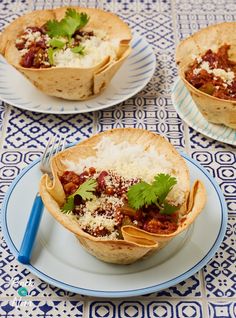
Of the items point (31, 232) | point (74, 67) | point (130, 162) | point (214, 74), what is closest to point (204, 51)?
point (214, 74)

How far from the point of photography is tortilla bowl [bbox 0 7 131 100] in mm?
1794

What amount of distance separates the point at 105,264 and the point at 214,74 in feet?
2.30

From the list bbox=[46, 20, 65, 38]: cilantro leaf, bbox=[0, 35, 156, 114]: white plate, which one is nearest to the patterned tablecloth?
bbox=[0, 35, 156, 114]: white plate

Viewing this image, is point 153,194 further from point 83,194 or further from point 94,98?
point 94,98

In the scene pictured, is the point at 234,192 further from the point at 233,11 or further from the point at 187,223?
the point at 233,11

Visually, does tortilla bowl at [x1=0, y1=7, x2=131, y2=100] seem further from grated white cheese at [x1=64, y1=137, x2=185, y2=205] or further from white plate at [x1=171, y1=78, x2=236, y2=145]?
grated white cheese at [x1=64, y1=137, x2=185, y2=205]

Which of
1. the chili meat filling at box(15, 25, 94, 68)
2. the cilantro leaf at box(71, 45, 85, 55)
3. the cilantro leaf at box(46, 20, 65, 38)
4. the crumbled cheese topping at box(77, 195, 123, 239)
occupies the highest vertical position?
the cilantro leaf at box(46, 20, 65, 38)

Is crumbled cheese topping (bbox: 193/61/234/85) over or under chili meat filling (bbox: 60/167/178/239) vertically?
over

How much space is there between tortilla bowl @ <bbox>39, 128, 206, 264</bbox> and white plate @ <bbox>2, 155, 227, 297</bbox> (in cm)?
4

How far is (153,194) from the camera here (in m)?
1.33

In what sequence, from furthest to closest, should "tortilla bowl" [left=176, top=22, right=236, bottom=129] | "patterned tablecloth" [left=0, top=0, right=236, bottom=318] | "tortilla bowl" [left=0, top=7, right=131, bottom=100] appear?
"tortilla bowl" [left=0, top=7, right=131, bottom=100], "tortilla bowl" [left=176, top=22, right=236, bottom=129], "patterned tablecloth" [left=0, top=0, right=236, bottom=318]

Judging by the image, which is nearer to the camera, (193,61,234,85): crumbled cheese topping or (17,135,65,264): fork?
(17,135,65,264): fork

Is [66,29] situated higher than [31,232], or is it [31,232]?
[66,29]

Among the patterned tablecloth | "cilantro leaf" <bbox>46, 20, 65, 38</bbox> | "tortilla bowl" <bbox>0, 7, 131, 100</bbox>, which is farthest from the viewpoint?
"cilantro leaf" <bbox>46, 20, 65, 38</bbox>
